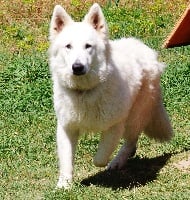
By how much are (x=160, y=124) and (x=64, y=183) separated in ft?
6.75

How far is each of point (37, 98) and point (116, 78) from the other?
387cm

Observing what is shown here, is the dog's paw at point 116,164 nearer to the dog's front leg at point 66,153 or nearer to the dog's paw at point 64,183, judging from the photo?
the dog's front leg at point 66,153

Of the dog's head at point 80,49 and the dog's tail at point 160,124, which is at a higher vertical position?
the dog's head at point 80,49

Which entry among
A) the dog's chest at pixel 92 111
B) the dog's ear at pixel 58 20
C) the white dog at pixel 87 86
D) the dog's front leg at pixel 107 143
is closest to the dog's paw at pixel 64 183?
the white dog at pixel 87 86

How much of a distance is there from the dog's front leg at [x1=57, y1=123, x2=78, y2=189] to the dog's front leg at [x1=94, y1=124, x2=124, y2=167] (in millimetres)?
309

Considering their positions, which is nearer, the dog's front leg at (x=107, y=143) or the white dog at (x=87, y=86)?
the white dog at (x=87, y=86)

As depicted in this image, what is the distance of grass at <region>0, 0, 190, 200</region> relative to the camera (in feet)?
24.1

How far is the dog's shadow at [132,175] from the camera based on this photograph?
24.7 feet

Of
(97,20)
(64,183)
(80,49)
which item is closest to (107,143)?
(64,183)

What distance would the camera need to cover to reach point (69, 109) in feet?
24.5

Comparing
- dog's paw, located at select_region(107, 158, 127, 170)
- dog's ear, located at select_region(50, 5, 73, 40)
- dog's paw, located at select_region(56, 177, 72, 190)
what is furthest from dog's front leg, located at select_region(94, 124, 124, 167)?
dog's ear, located at select_region(50, 5, 73, 40)

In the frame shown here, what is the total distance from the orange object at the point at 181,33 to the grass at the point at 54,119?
4.40ft

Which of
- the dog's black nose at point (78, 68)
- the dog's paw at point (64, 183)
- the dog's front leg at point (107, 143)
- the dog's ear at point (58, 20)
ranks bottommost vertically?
the dog's paw at point (64, 183)

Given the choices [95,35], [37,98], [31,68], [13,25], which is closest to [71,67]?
[95,35]
